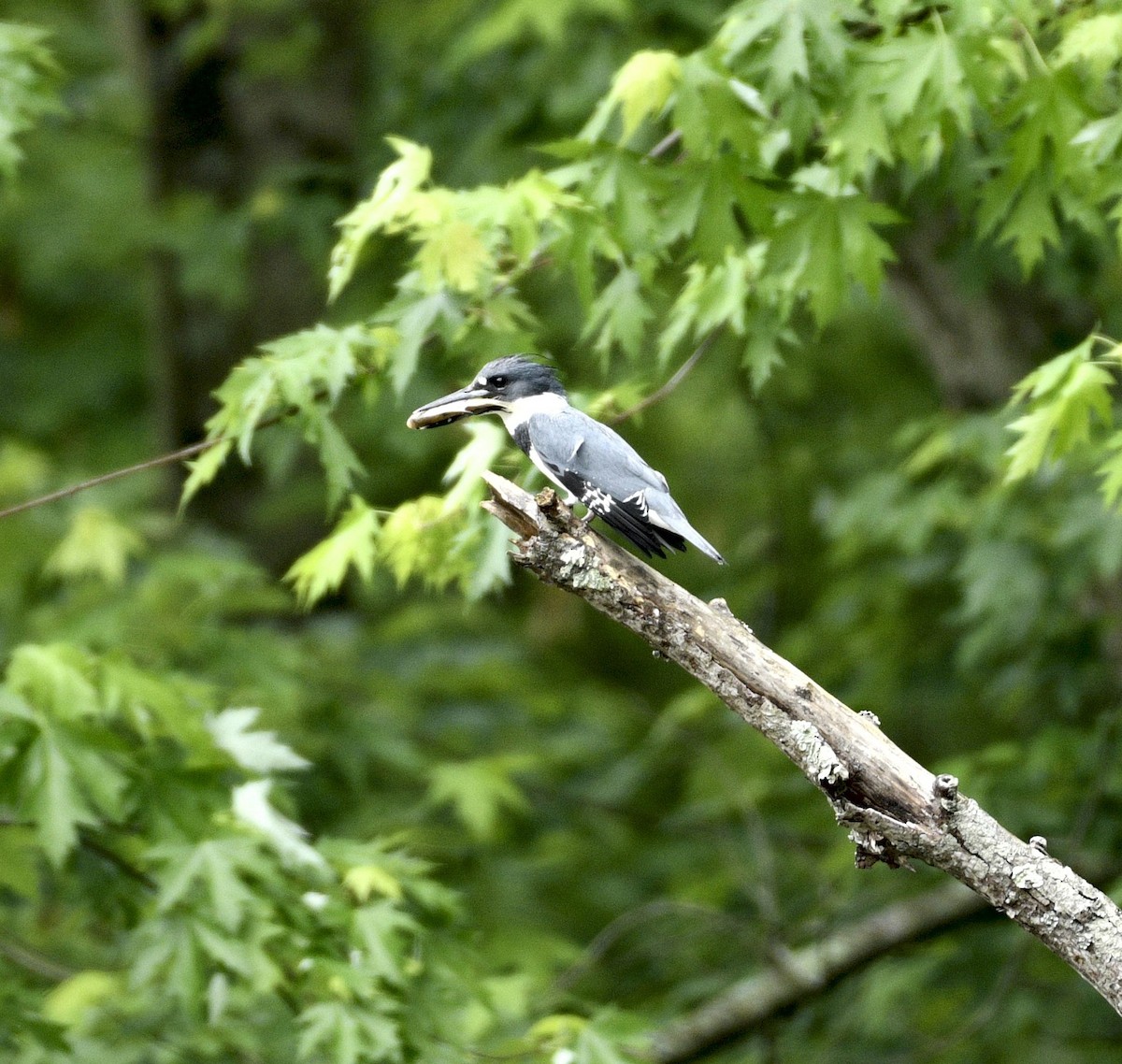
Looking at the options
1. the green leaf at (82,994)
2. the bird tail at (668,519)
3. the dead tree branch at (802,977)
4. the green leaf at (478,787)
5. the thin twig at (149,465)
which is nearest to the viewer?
the bird tail at (668,519)

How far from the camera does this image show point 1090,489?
4.88m

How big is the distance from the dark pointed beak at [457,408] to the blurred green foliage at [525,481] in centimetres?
13

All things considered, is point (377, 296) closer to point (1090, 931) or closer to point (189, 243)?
point (189, 243)

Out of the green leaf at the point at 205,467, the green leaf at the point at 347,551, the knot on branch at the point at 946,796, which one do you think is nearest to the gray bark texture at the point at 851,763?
the knot on branch at the point at 946,796

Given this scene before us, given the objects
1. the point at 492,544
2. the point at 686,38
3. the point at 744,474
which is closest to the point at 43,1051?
the point at 492,544

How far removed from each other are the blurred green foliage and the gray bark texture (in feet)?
2.02

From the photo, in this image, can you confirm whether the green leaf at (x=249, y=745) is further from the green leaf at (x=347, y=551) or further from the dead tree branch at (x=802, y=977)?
the dead tree branch at (x=802, y=977)

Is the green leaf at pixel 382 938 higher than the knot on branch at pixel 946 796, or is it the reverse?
the knot on branch at pixel 946 796

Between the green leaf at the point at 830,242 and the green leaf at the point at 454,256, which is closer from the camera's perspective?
the green leaf at the point at 454,256

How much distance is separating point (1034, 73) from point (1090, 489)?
6.04ft

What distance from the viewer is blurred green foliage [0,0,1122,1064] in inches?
126

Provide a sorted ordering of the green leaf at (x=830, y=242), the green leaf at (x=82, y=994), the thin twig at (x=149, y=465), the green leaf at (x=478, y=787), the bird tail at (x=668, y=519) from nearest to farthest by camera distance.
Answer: the bird tail at (x=668, y=519) < the thin twig at (x=149, y=465) < the green leaf at (x=830, y=242) < the green leaf at (x=82, y=994) < the green leaf at (x=478, y=787)

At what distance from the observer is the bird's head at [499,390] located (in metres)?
3.01

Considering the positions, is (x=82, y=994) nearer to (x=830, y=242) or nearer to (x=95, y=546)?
(x=95, y=546)
